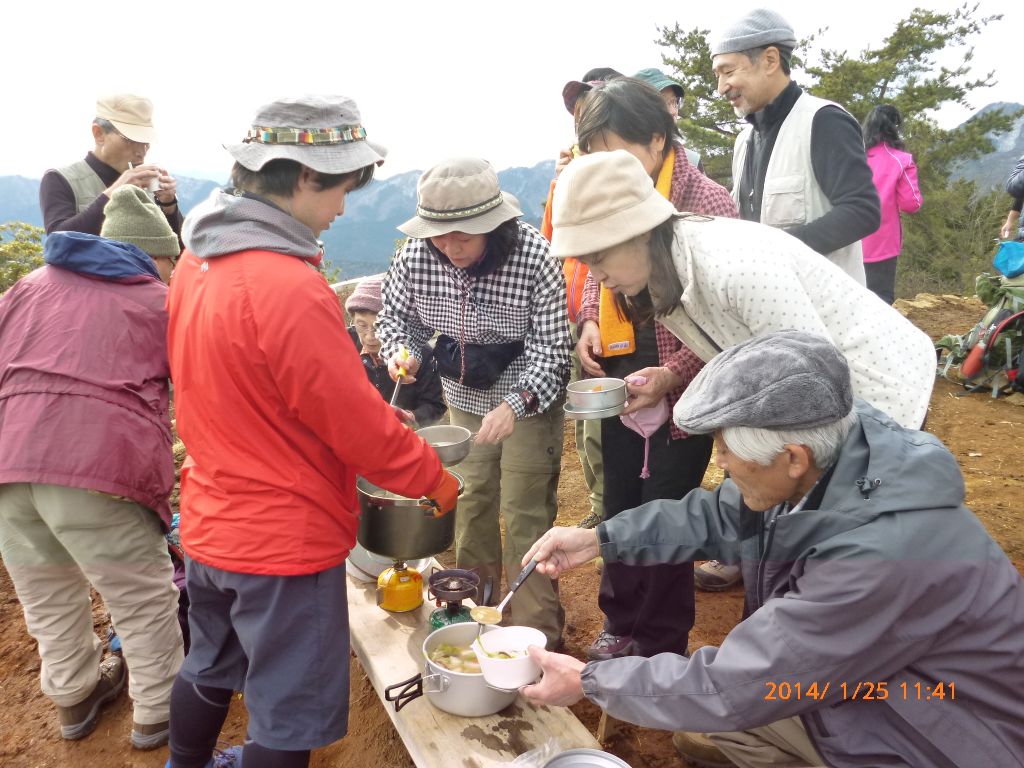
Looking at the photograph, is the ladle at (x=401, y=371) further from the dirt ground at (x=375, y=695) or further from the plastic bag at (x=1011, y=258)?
the plastic bag at (x=1011, y=258)

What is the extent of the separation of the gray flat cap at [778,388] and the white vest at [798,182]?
4.95ft

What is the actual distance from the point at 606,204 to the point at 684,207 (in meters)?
0.78

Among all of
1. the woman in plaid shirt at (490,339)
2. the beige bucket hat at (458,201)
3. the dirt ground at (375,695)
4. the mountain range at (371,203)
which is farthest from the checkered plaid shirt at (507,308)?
the mountain range at (371,203)

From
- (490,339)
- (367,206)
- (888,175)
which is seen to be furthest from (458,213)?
(367,206)

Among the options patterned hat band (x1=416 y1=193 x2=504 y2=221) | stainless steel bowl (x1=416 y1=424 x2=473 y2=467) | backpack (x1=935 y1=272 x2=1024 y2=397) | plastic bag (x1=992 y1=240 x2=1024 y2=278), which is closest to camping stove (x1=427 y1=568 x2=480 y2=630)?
stainless steel bowl (x1=416 y1=424 x2=473 y2=467)

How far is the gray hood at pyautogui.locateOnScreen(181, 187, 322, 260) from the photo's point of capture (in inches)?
69.6

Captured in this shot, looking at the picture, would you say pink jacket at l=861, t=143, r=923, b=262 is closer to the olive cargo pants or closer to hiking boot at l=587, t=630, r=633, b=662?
the olive cargo pants

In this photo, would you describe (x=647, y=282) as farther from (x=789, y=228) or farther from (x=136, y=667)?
(x=136, y=667)

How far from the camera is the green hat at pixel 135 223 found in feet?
9.12

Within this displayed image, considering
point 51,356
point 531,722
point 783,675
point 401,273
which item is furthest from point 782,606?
point 51,356

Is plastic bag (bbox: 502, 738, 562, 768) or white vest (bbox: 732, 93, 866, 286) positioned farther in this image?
white vest (bbox: 732, 93, 866, 286)

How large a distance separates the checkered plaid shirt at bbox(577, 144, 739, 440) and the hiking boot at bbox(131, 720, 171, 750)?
239 cm

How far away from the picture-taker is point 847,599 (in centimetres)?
145

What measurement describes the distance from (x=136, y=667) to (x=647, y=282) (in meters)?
2.46
